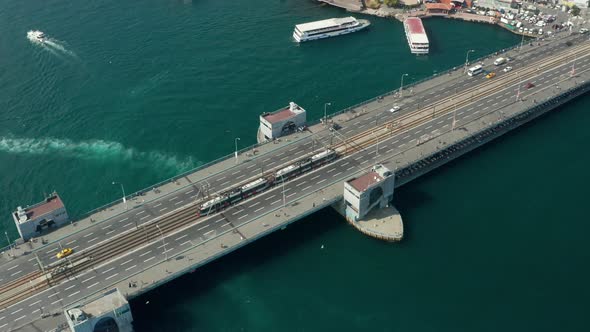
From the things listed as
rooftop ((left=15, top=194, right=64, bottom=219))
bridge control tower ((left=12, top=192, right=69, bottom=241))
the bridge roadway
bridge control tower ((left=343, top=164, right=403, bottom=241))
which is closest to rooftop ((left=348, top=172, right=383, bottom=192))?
bridge control tower ((left=343, top=164, right=403, bottom=241))

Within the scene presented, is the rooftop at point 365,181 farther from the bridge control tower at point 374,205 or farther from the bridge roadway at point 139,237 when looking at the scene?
the bridge roadway at point 139,237

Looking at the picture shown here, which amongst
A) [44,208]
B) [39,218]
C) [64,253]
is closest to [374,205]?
[64,253]

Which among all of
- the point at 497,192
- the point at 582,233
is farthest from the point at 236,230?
the point at 582,233

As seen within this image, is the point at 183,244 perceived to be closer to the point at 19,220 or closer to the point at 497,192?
the point at 19,220

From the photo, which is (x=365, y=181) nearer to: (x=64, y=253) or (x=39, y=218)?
(x=64, y=253)

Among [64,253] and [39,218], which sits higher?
[39,218]

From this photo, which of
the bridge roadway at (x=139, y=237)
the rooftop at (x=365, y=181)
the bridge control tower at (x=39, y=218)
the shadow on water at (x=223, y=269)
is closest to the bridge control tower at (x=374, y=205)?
the rooftop at (x=365, y=181)

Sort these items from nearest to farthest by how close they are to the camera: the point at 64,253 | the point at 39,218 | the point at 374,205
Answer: the point at 64,253
the point at 39,218
the point at 374,205
